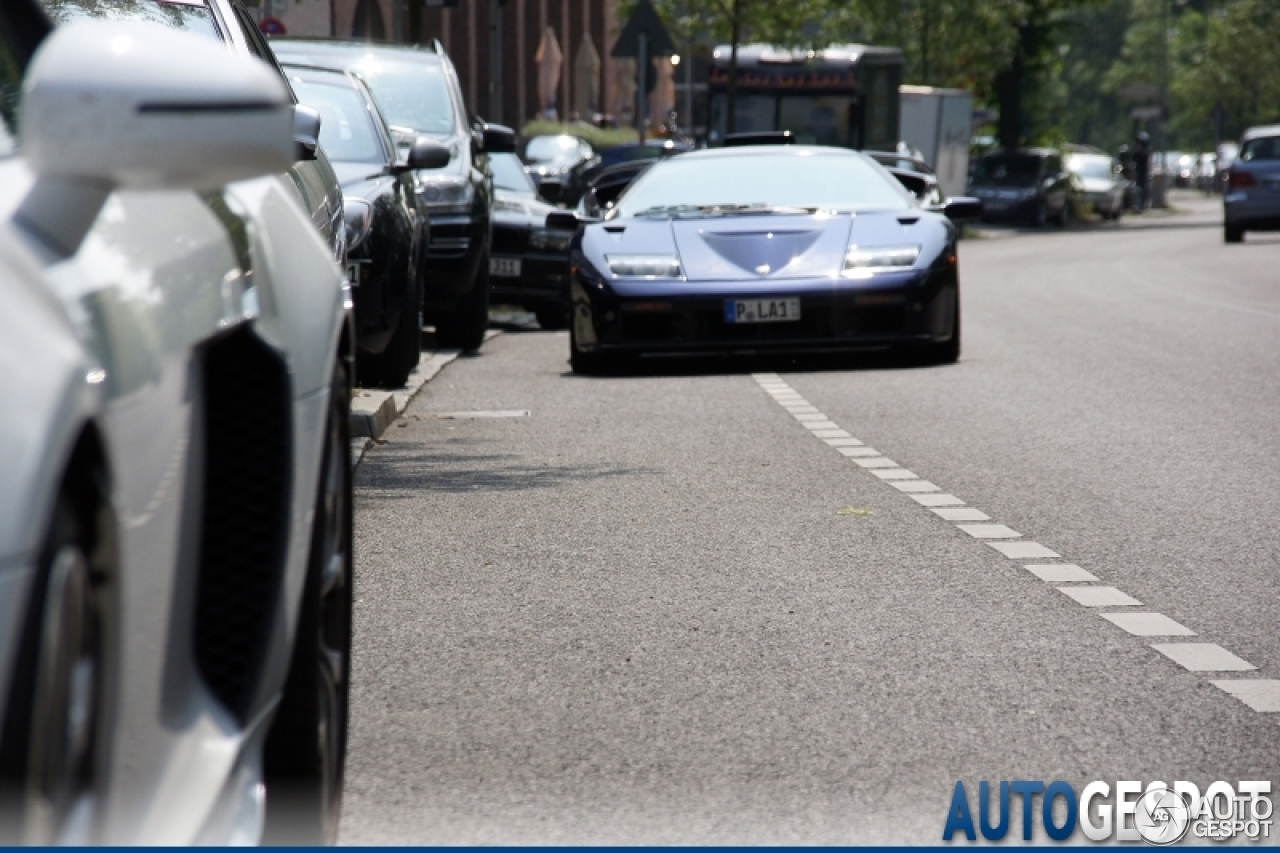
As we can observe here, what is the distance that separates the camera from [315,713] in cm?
333

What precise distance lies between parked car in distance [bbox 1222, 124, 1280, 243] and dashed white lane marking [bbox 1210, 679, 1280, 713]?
1285 inches

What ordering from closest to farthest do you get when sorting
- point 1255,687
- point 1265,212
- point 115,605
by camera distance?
point 115,605
point 1255,687
point 1265,212

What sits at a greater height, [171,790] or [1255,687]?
[171,790]

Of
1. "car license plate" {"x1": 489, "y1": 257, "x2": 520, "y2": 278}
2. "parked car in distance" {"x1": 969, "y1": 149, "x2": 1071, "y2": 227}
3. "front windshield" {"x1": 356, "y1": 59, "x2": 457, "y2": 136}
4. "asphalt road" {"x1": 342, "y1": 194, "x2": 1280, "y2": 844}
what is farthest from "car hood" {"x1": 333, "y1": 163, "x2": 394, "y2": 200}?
"parked car in distance" {"x1": 969, "y1": 149, "x2": 1071, "y2": 227}

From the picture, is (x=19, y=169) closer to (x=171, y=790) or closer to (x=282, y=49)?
(x=171, y=790)

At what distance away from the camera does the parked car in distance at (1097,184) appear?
56875 millimetres

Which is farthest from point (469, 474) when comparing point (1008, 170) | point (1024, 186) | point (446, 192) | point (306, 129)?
point (1008, 170)

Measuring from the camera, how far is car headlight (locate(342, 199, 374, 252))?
11.0 meters

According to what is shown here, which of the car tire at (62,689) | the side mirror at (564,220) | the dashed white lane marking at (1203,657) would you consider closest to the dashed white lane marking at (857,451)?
the dashed white lane marking at (1203,657)

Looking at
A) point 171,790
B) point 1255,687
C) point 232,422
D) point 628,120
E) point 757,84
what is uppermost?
point 232,422

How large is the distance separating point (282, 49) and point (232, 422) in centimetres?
1159

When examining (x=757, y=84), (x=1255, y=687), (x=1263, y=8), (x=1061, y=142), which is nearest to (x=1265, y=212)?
(x=757, y=84)

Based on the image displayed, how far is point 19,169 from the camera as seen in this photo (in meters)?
2.35

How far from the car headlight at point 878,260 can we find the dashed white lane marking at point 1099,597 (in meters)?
7.26
